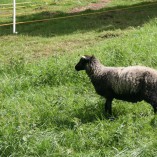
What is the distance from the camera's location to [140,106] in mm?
6527

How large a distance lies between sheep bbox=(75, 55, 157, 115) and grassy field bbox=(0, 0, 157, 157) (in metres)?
0.28

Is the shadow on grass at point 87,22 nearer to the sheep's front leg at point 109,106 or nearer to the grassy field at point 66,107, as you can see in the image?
the grassy field at point 66,107

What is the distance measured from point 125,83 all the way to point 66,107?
115 centimetres

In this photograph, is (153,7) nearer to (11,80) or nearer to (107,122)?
(11,80)

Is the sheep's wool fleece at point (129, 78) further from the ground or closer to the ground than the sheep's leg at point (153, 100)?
further from the ground

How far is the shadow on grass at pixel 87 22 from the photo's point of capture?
14.5 metres

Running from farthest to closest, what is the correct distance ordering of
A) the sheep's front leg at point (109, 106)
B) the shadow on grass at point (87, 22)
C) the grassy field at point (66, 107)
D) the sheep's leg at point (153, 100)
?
the shadow on grass at point (87, 22), the sheep's front leg at point (109, 106), the sheep's leg at point (153, 100), the grassy field at point (66, 107)

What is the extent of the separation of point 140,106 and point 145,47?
2.94 meters

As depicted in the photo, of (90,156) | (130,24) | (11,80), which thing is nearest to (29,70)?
(11,80)

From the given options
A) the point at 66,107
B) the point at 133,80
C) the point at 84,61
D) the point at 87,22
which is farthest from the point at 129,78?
the point at 87,22

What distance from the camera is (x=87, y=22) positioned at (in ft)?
52.0

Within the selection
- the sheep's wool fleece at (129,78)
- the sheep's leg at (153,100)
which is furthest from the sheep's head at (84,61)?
the sheep's leg at (153,100)

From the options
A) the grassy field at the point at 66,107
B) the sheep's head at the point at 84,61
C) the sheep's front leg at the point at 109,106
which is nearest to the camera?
the grassy field at the point at 66,107

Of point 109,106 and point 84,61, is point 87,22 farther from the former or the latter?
point 109,106
